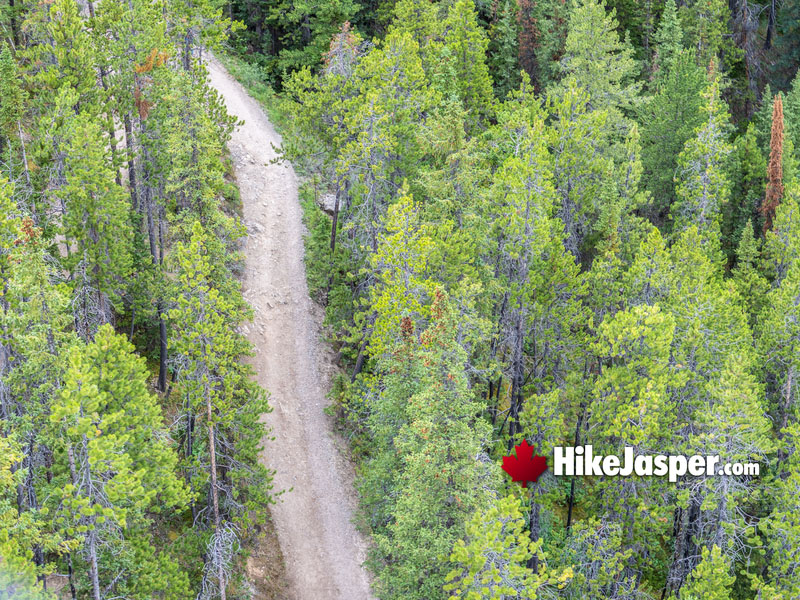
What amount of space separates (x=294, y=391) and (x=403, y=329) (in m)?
8.94

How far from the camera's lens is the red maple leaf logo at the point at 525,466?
94.9ft

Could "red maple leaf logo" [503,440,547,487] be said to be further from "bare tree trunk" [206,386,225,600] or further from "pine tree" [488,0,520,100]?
"pine tree" [488,0,520,100]

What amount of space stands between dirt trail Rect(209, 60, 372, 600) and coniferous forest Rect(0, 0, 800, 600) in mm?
504

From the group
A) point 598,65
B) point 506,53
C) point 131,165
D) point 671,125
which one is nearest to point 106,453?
point 131,165

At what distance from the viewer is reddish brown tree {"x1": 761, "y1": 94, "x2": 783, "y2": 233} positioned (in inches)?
1646

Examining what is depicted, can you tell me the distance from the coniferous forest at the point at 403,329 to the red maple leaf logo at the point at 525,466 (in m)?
0.36

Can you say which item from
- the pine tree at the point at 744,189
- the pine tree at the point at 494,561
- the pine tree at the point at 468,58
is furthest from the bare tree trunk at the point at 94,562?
the pine tree at the point at 744,189

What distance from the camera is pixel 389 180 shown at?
33.7m

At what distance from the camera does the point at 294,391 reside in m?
33.2

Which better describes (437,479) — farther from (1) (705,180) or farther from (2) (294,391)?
(1) (705,180)

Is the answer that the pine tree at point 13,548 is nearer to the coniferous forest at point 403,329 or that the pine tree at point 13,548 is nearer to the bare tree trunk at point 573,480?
the coniferous forest at point 403,329

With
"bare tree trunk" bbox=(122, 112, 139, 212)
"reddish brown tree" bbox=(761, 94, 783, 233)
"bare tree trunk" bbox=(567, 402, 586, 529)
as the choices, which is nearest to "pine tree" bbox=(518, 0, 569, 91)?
"reddish brown tree" bbox=(761, 94, 783, 233)

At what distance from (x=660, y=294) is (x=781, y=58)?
32534 millimetres

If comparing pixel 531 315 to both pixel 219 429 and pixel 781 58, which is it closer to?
pixel 219 429
